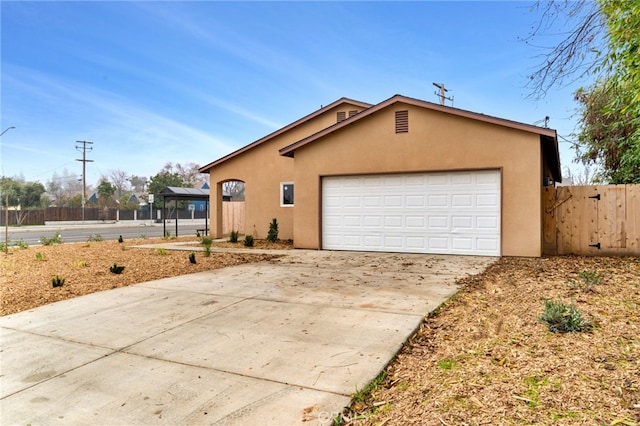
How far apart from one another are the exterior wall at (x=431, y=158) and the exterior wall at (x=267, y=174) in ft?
9.14

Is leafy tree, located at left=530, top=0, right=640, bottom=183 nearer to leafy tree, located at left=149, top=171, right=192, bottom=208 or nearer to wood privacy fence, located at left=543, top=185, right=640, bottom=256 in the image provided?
wood privacy fence, located at left=543, top=185, right=640, bottom=256

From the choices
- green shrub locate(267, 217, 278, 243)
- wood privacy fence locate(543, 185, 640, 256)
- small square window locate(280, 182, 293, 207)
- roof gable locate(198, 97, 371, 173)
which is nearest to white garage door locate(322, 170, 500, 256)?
wood privacy fence locate(543, 185, 640, 256)

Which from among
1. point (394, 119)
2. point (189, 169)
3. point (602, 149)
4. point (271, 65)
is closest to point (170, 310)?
point (394, 119)

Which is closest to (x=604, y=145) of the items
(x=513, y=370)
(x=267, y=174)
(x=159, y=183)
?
(x=267, y=174)

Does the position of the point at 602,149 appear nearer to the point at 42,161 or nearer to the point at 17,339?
the point at 17,339

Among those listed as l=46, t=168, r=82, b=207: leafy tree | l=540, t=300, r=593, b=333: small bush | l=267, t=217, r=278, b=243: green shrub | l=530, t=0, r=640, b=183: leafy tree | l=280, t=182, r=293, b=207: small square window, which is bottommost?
l=540, t=300, r=593, b=333: small bush

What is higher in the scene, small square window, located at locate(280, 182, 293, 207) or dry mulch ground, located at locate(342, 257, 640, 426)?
small square window, located at locate(280, 182, 293, 207)

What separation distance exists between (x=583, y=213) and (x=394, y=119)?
5745 mm

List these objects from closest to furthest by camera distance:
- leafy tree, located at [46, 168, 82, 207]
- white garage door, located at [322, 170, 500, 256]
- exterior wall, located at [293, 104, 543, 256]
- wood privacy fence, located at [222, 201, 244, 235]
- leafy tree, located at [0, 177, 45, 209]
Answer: exterior wall, located at [293, 104, 543, 256], white garage door, located at [322, 170, 500, 256], wood privacy fence, located at [222, 201, 244, 235], leafy tree, located at [0, 177, 45, 209], leafy tree, located at [46, 168, 82, 207]

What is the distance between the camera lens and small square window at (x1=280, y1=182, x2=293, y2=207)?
1534 centimetres

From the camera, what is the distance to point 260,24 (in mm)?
12859

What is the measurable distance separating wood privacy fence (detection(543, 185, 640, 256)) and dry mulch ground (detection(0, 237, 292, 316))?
26.2 ft

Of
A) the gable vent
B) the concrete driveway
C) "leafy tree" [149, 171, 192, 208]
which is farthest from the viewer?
"leafy tree" [149, 171, 192, 208]

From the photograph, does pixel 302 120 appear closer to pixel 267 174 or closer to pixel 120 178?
pixel 267 174
